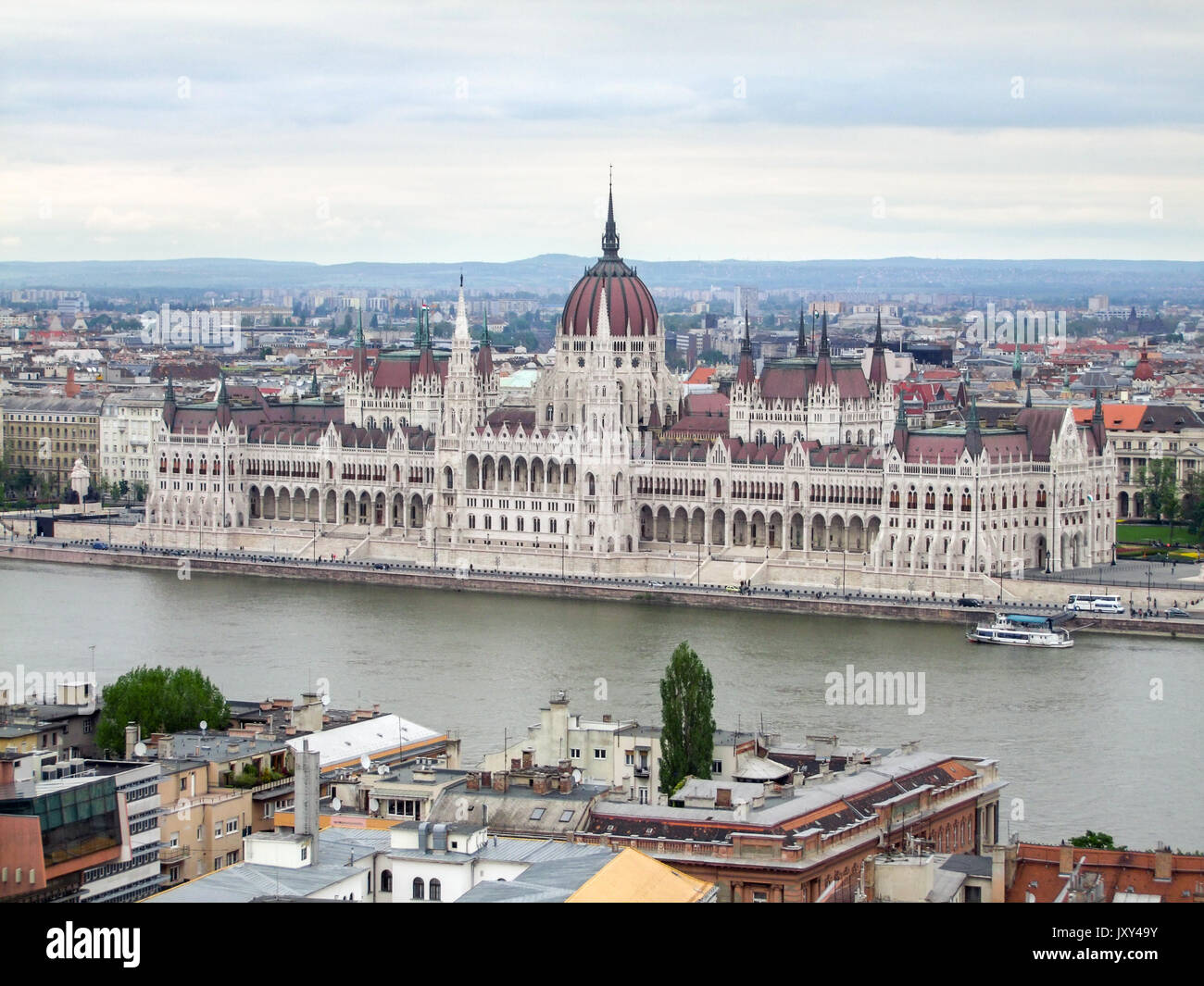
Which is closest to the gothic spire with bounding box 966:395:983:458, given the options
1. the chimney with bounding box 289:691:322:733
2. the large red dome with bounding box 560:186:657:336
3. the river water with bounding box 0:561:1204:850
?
the river water with bounding box 0:561:1204:850

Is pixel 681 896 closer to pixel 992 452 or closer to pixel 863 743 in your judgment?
pixel 863 743

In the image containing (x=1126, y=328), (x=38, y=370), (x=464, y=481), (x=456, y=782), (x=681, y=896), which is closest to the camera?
(x=681, y=896)

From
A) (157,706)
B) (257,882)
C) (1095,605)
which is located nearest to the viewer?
(257,882)

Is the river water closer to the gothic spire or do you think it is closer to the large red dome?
the gothic spire

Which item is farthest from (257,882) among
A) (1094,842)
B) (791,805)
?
(1094,842)

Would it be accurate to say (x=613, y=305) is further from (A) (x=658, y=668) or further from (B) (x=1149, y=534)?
(A) (x=658, y=668)

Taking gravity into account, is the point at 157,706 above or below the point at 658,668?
above
